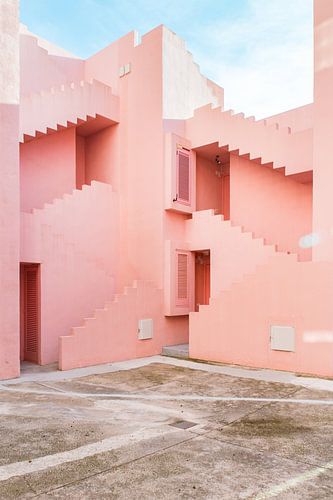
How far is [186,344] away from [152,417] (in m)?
6.41

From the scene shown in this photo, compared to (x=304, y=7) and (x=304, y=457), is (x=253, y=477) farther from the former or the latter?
(x=304, y=7)

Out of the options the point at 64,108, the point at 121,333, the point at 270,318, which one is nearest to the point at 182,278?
the point at 121,333

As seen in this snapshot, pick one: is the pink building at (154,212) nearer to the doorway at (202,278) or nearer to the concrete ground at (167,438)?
the doorway at (202,278)

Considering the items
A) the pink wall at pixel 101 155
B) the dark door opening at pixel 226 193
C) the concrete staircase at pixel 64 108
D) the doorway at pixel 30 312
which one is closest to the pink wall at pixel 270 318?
the doorway at pixel 30 312

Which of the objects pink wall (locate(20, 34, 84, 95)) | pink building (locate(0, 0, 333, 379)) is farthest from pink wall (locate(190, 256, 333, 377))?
pink wall (locate(20, 34, 84, 95))

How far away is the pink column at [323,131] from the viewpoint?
343 inches

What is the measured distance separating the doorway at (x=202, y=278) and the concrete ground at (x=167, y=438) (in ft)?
18.0

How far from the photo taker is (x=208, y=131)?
12.2 meters

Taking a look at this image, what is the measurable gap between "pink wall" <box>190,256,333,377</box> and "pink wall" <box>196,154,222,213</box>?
433cm

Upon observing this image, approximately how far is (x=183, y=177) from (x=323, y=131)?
446cm

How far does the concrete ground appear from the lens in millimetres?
3713

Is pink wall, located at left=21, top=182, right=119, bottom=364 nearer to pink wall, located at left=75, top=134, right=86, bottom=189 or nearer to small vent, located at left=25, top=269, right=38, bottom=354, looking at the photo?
small vent, located at left=25, top=269, right=38, bottom=354

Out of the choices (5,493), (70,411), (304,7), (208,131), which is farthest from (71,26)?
(5,493)

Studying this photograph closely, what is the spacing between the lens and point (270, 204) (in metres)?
12.2
